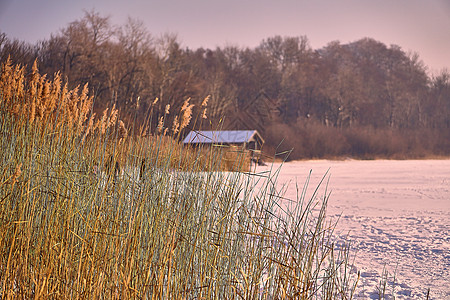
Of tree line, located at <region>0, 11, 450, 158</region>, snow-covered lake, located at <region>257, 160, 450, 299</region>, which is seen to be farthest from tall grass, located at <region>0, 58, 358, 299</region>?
tree line, located at <region>0, 11, 450, 158</region>

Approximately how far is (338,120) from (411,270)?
1037 inches

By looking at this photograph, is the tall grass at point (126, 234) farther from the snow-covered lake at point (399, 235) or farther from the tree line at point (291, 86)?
the tree line at point (291, 86)

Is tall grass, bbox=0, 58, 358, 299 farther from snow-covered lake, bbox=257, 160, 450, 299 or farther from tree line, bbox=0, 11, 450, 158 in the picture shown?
tree line, bbox=0, 11, 450, 158

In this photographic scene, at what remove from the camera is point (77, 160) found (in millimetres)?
2521

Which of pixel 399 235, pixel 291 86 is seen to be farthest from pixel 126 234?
pixel 291 86

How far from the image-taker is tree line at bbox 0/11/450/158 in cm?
1875

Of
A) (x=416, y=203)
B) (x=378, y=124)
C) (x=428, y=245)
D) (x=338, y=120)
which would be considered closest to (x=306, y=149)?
(x=338, y=120)

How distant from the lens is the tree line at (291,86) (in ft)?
61.5

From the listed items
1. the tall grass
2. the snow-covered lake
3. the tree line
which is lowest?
the snow-covered lake

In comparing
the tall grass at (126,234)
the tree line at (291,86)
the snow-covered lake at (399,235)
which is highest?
the tree line at (291,86)

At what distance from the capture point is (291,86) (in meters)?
29.5

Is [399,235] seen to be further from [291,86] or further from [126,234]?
[291,86]

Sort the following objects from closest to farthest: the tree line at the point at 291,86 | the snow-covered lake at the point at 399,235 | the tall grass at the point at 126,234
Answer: the tall grass at the point at 126,234
the snow-covered lake at the point at 399,235
the tree line at the point at 291,86

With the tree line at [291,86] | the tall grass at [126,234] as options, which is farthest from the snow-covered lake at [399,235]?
the tree line at [291,86]
